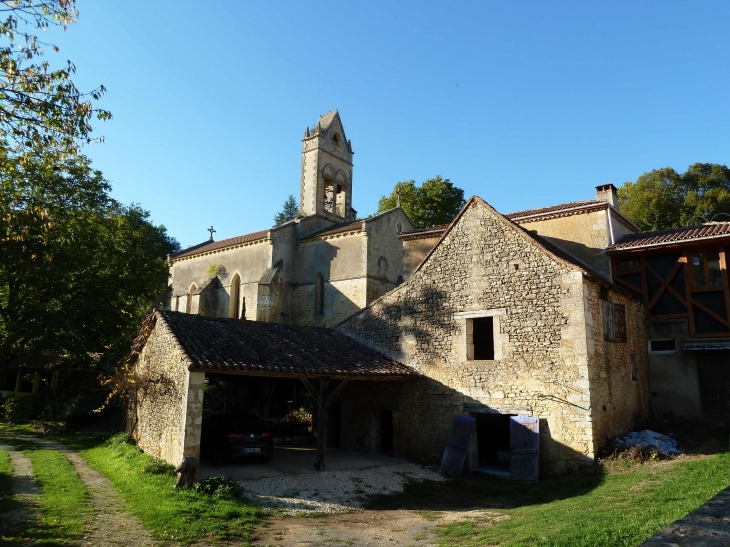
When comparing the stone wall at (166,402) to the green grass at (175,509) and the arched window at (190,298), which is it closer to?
the green grass at (175,509)

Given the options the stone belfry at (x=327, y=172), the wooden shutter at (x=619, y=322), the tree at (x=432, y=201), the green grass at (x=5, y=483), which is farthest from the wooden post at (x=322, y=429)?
the tree at (x=432, y=201)

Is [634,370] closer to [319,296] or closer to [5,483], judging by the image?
[5,483]

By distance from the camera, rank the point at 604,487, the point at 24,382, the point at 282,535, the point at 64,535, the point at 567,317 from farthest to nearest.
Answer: the point at 24,382 < the point at 567,317 < the point at 604,487 < the point at 282,535 < the point at 64,535

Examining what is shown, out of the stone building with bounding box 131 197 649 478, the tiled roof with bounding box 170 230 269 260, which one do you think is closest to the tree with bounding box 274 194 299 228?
the tiled roof with bounding box 170 230 269 260

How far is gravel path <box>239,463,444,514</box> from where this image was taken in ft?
32.7

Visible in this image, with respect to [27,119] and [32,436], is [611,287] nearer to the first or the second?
[27,119]

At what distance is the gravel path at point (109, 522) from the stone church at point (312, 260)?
607 inches

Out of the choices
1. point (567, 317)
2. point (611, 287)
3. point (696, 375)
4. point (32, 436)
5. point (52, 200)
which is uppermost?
point (52, 200)

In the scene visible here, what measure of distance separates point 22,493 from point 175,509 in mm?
3480

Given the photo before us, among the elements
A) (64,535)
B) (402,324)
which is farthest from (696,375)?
(64,535)

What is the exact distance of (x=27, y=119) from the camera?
7.55 m

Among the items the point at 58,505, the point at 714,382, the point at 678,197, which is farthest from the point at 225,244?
the point at 678,197

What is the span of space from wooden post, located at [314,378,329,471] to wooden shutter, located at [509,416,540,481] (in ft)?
15.0

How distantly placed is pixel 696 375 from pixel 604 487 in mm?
6880
